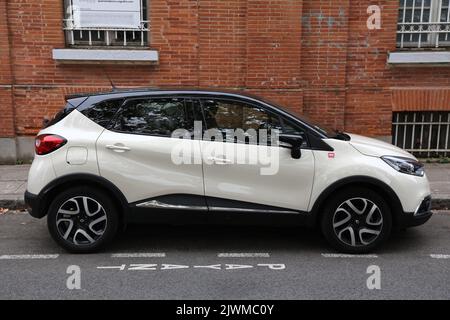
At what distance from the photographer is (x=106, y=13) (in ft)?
26.8

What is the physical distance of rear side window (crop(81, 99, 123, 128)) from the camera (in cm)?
466

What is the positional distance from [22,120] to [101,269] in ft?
16.4

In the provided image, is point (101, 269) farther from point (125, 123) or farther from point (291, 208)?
point (291, 208)

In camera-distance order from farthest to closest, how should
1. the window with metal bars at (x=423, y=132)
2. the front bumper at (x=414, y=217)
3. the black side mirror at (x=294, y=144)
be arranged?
the window with metal bars at (x=423, y=132) < the front bumper at (x=414, y=217) < the black side mirror at (x=294, y=144)

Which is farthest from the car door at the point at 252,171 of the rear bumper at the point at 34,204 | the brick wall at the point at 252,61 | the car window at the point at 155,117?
the brick wall at the point at 252,61

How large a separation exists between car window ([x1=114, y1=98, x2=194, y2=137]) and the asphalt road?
1227 millimetres

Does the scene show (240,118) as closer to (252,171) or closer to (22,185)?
(252,171)

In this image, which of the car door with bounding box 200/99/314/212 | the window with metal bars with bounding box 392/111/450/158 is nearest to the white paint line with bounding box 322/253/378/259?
the car door with bounding box 200/99/314/212

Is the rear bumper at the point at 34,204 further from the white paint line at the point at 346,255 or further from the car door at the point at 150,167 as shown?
the white paint line at the point at 346,255

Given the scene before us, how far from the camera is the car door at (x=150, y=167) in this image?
4.54 metres

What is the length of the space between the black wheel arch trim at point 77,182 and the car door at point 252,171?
0.83 metres

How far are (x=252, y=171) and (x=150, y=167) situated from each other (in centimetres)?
97

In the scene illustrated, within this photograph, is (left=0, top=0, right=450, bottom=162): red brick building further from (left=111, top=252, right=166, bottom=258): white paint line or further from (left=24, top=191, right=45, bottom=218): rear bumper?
(left=111, top=252, right=166, bottom=258): white paint line

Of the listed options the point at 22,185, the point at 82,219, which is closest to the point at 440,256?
the point at 82,219
